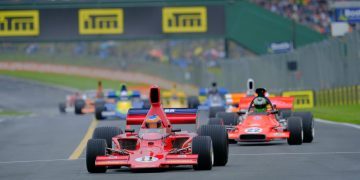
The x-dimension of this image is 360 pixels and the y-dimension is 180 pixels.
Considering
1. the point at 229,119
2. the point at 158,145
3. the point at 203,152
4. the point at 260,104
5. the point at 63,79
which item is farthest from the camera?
the point at 63,79

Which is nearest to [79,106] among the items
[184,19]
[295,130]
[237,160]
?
[184,19]

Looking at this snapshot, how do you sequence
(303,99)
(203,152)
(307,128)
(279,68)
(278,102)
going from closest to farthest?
(203,152)
(307,128)
(278,102)
(303,99)
(279,68)

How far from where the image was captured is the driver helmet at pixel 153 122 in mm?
17547

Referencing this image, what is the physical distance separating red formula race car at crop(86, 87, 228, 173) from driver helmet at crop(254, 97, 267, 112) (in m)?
4.89

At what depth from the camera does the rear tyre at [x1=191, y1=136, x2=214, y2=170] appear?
53.5ft

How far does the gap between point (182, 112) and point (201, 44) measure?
7333 cm

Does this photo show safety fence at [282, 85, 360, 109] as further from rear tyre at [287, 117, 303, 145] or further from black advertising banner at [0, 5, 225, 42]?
rear tyre at [287, 117, 303, 145]

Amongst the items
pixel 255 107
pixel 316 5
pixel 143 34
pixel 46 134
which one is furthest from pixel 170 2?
pixel 255 107

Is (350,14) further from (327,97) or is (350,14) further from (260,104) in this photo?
(260,104)

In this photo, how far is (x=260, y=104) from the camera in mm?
23625

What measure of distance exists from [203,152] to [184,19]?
39.3 meters

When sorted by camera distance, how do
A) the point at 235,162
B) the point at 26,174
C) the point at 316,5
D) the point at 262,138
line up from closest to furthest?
the point at 26,174, the point at 235,162, the point at 262,138, the point at 316,5

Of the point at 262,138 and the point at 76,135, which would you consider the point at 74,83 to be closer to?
the point at 76,135

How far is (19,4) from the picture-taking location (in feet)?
181
